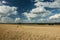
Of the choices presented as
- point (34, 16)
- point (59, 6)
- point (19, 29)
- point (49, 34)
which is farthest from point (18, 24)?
point (59, 6)

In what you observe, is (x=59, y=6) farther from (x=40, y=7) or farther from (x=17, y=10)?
(x=17, y=10)

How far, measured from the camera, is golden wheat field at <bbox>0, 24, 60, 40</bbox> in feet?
9.27

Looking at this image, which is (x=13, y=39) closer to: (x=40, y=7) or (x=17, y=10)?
(x=17, y=10)

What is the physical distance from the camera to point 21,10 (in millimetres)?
2973

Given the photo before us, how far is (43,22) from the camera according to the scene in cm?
292

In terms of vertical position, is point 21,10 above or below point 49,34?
above

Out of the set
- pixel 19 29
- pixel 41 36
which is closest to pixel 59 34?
pixel 41 36

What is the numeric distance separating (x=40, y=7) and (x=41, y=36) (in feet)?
1.60

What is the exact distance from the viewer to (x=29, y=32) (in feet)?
9.45

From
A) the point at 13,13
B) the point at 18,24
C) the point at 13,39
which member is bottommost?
the point at 13,39

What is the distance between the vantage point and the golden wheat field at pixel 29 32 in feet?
9.27

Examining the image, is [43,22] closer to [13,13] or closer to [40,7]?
[40,7]

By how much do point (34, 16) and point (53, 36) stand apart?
18.3 inches

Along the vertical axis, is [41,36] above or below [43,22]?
below
